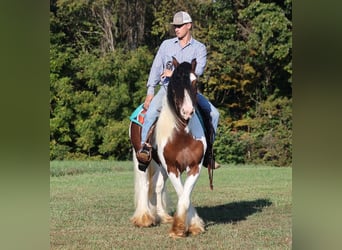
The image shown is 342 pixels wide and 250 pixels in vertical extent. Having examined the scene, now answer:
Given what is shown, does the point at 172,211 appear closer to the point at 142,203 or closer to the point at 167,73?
the point at 142,203

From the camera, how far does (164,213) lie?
20.5 feet

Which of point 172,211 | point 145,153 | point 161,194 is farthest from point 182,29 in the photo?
point 172,211

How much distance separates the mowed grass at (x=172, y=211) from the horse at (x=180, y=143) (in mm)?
179

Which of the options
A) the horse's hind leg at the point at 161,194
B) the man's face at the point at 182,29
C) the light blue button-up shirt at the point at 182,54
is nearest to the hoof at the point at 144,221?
the horse's hind leg at the point at 161,194

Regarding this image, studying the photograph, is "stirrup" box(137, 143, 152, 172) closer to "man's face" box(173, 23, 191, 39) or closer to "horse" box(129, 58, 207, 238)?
"horse" box(129, 58, 207, 238)

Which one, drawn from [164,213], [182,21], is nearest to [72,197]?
[164,213]

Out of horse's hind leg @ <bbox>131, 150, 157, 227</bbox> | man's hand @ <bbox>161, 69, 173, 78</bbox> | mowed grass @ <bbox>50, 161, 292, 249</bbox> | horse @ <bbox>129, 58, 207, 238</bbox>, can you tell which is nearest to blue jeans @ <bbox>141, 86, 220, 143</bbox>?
horse @ <bbox>129, 58, 207, 238</bbox>

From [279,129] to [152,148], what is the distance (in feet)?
28.1

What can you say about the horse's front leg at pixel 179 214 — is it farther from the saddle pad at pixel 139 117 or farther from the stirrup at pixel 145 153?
the saddle pad at pixel 139 117

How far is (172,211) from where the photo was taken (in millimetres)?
6684

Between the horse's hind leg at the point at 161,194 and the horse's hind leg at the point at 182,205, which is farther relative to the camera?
the horse's hind leg at the point at 161,194

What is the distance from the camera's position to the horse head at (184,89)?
15.7 ft

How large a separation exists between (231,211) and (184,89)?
2833mm
